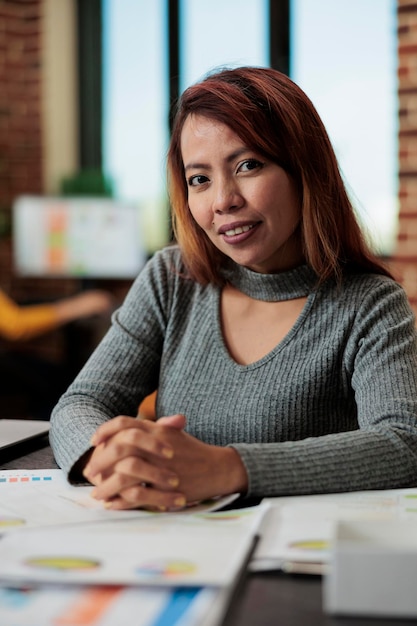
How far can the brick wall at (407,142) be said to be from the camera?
132 inches

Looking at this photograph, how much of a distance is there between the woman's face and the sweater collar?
45 mm

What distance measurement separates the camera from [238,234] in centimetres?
131

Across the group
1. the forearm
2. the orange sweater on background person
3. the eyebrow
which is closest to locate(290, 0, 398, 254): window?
the orange sweater on background person

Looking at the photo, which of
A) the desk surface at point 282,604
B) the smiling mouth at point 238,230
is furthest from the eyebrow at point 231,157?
the desk surface at point 282,604

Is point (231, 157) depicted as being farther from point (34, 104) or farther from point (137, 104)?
point (34, 104)

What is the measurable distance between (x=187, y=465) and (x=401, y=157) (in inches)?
107

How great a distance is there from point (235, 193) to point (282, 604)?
0.74 metres

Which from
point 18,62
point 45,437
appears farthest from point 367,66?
point 45,437

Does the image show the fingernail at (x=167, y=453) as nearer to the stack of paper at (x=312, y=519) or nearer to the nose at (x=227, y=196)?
the stack of paper at (x=312, y=519)

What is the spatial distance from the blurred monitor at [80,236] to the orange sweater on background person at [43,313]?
24 centimetres

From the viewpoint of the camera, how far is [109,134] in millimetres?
4730

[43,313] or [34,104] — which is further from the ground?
[34,104]

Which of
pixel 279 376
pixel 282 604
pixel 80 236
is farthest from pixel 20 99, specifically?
pixel 282 604

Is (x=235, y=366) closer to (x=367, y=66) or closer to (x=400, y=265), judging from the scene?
(x=400, y=265)
